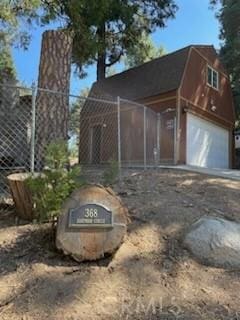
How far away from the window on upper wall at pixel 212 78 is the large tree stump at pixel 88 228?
15.4m

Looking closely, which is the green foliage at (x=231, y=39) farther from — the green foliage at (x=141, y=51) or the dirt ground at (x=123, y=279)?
the dirt ground at (x=123, y=279)

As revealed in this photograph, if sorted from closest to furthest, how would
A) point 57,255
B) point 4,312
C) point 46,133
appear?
point 4,312 → point 57,255 → point 46,133

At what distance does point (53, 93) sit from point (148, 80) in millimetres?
11840

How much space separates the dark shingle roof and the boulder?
11.9 metres

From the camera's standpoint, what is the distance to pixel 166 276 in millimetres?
3799

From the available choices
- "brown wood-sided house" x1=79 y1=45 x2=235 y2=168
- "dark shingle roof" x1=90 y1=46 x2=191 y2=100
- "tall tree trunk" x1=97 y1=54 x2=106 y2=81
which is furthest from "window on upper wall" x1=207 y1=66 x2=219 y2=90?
"tall tree trunk" x1=97 y1=54 x2=106 y2=81

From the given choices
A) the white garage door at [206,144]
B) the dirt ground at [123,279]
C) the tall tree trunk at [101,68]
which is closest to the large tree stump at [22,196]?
the dirt ground at [123,279]

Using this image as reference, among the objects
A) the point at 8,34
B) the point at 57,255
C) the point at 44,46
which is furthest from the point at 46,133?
the point at 8,34

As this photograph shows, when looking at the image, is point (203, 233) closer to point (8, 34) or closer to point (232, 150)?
point (8, 34)

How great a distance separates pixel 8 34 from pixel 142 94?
6.22m

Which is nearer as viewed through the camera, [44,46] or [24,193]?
[24,193]

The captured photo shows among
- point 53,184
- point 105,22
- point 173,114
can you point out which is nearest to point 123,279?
point 53,184

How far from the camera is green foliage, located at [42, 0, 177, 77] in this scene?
1426 cm

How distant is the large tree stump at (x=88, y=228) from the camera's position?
12.8ft
